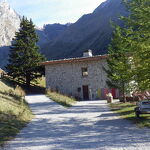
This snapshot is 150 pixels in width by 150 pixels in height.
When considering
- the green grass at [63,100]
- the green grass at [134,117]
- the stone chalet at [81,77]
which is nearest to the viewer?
the green grass at [134,117]

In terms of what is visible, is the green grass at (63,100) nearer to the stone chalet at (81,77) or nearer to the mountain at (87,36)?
the stone chalet at (81,77)

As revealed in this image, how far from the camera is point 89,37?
159m

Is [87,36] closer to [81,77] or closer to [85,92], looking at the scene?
[81,77]

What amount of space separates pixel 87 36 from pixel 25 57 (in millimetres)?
120728

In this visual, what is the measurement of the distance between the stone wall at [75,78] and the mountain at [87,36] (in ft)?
283

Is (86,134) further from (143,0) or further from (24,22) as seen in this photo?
(24,22)

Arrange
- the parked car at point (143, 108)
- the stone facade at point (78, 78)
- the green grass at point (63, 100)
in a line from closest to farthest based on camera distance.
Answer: the parked car at point (143, 108) < the green grass at point (63, 100) < the stone facade at point (78, 78)

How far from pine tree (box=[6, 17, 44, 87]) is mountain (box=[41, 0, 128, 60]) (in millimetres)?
86373

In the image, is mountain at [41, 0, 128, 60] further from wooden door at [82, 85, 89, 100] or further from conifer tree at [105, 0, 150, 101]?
conifer tree at [105, 0, 150, 101]

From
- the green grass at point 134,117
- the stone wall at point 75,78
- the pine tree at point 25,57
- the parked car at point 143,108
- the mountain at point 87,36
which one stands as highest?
the mountain at point 87,36

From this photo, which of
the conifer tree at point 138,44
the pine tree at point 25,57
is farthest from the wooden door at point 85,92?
the conifer tree at point 138,44

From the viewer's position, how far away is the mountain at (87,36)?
14450cm

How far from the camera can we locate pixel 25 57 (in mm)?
44344

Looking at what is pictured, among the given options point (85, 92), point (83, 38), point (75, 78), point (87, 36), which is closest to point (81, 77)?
point (75, 78)
